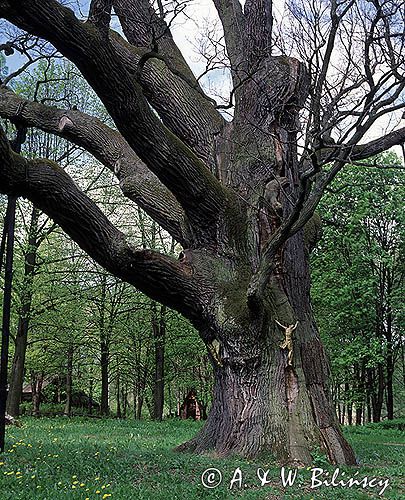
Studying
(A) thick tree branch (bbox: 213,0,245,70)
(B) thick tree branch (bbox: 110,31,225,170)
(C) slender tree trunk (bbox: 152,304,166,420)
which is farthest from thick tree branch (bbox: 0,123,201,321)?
(C) slender tree trunk (bbox: 152,304,166,420)

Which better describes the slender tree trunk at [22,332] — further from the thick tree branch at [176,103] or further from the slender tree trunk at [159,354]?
the thick tree branch at [176,103]

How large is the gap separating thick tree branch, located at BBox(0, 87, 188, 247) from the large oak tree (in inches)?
0.7

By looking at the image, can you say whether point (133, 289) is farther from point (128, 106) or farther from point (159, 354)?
point (128, 106)

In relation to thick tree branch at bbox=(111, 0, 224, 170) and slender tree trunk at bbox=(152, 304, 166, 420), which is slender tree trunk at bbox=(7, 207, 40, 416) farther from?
thick tree branch at bbox=(111, 0, 224, 170)

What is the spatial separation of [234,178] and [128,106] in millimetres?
2604

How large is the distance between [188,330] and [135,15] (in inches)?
517

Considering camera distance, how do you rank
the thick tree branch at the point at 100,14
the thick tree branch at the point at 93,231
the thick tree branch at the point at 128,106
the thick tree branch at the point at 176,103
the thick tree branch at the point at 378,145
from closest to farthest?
the thick tree branch at the point at 128,106 → the thick tree branch at the point at 100,14 → the thick tree branch at the point at 93,231 → the thick tree branch at the point at 378,145 → the thick tree branch at the point at 176,103

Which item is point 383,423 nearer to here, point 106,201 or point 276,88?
point 106,201

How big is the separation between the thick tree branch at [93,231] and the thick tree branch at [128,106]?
0.83 meters

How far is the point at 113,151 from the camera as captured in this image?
25.5 ft

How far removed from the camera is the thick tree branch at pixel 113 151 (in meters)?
7.56

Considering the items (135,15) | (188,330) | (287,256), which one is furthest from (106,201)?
(287,256)

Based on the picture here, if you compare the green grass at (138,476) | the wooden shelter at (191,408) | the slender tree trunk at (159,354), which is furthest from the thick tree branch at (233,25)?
the wooden shelter at (191,408)

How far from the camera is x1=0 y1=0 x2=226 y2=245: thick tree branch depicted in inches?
187
